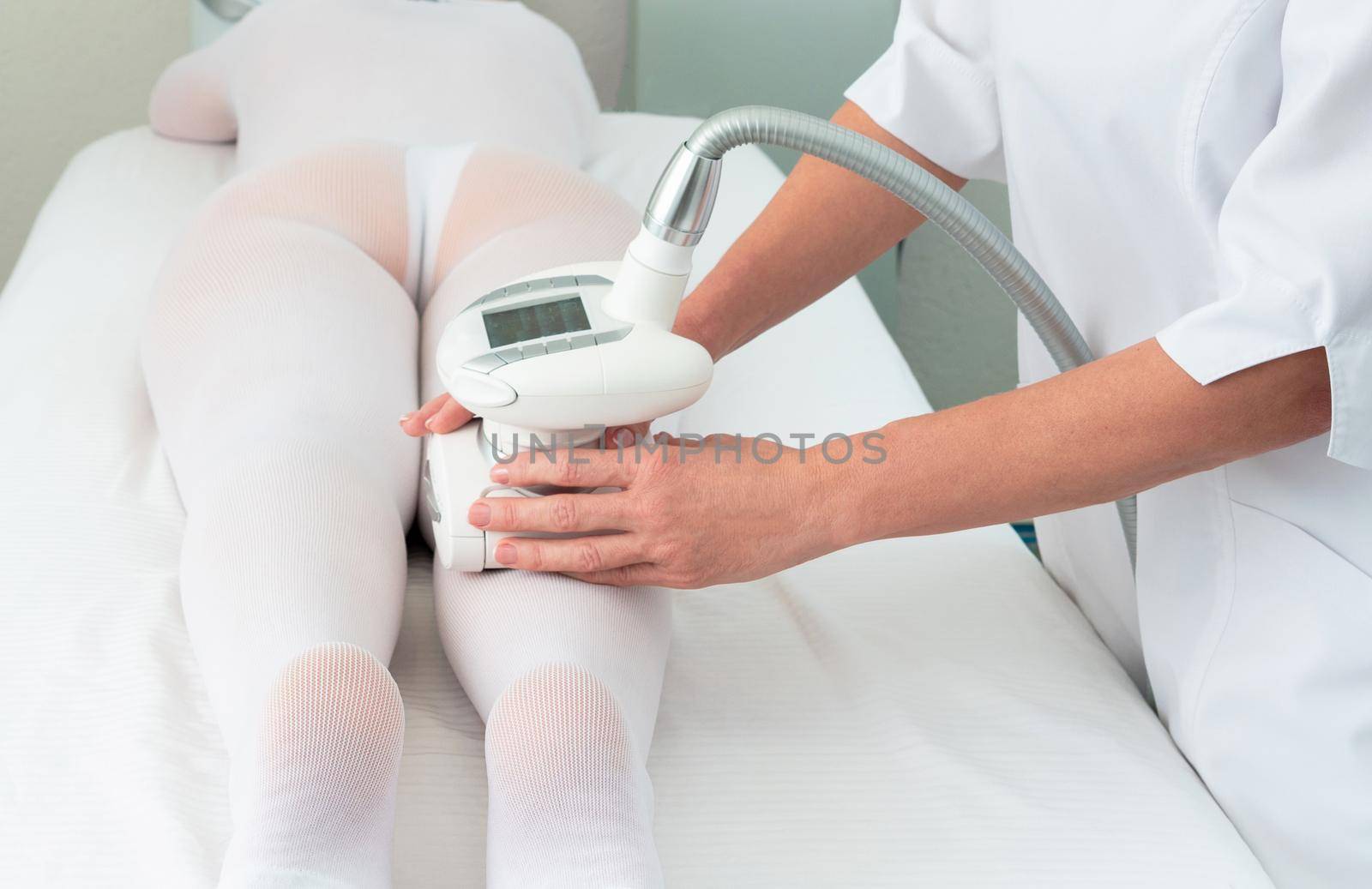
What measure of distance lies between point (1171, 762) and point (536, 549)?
524mm

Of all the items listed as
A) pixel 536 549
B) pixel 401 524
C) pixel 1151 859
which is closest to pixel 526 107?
pixel 401 524

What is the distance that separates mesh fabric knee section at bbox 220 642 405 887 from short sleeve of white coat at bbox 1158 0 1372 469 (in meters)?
0.54

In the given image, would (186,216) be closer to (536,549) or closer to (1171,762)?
(536,549)

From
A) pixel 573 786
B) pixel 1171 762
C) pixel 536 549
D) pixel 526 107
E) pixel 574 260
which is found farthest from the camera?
pixel 526 107

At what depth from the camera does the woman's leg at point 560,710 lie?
27.3 inches

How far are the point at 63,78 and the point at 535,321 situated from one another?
2003 millimetres

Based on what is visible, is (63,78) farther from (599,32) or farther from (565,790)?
(565,790)

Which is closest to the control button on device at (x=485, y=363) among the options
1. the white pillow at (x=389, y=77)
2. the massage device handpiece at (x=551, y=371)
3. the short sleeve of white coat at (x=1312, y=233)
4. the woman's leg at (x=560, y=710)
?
the massage device handpiece at (x=551, y=371)

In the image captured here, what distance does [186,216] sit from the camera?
5.35 feet

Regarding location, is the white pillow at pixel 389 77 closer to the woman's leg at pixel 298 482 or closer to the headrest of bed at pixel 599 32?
the woman's leg at pixel 298 482

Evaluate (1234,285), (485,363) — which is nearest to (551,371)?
(485,363)

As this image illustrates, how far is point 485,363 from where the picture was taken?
2.68 feet

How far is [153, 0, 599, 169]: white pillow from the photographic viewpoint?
1.49 meters

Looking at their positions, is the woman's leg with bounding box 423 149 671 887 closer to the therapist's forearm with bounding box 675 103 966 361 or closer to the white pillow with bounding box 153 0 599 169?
the therapist's forearm with bounding box 675 103 966 361
